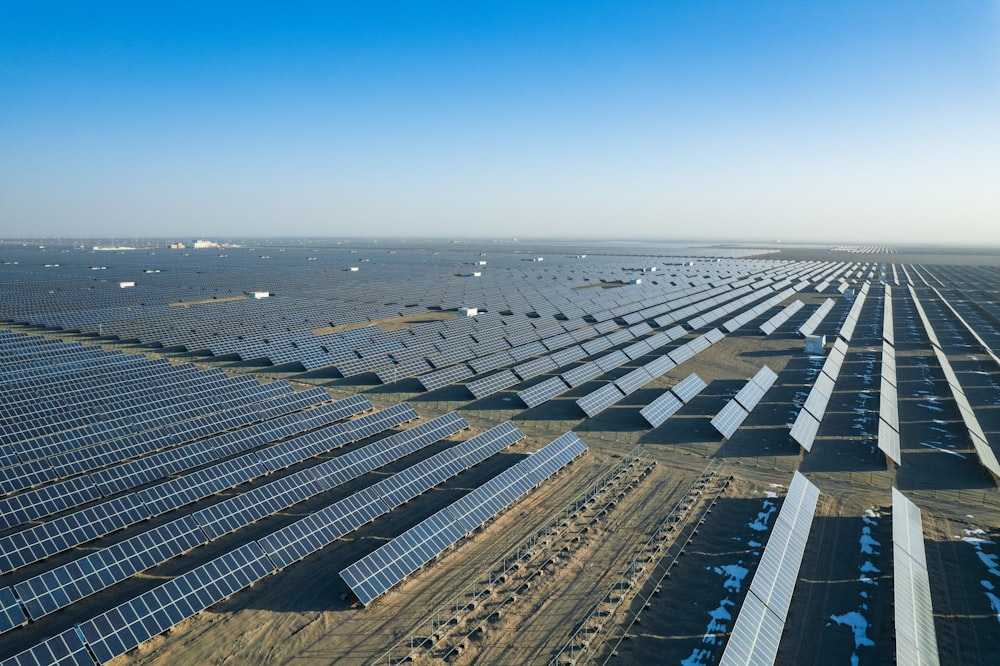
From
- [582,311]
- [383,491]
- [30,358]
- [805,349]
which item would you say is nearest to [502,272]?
[582,311]

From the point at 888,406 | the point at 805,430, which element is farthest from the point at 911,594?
the point at 888,406

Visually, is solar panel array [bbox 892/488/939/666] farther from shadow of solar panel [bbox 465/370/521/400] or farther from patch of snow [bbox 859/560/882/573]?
shadow of solar panel [bbox 465/370/521/400]

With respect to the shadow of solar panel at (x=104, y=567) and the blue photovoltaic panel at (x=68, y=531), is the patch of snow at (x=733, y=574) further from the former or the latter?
the blue photovoltaic panel at (x=68, y=531)

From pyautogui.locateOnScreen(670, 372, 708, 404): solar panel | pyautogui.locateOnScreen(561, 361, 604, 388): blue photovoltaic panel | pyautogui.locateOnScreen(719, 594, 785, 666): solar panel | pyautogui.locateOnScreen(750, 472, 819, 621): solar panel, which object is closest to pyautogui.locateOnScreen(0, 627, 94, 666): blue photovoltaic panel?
pyautogui.locateOnScreen(719, 594, 785, 666): solar panel

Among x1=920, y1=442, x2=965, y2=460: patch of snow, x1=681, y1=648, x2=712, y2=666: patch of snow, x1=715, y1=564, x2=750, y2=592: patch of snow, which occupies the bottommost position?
x1=681, y1=648, x2=712, y2=666: patch of snow

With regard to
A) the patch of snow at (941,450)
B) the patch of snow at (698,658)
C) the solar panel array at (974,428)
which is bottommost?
the patch of snow at (698,658)

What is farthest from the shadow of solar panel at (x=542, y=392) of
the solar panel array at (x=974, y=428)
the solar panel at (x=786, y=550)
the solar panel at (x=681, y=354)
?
the solar panel array at (x=974, y=428)

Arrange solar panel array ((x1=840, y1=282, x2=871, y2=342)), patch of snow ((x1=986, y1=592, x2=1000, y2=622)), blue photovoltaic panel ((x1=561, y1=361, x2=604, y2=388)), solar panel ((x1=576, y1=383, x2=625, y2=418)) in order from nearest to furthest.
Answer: patch of snow ((x1=986, y1=592, x2=1000, y2=622))
solar panel ((x1=576, y1=383, x2=625, y2=418))
blue photovoltaic panel ((x1=561, y1=361, x2=604, y2=388))
solar panel array ((x1=840, y1=282, x2=871, y2=342))
